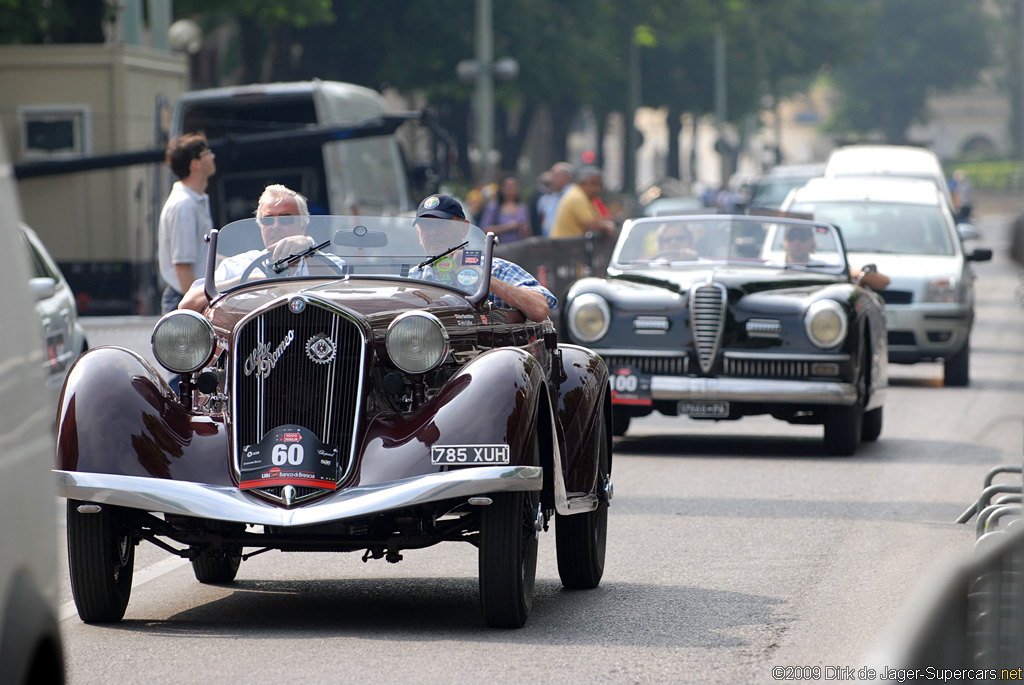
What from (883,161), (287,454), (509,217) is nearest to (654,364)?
(287,454)

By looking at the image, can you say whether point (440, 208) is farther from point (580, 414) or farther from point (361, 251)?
point (580, 414)

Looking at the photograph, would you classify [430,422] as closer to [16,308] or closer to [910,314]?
[16,308]

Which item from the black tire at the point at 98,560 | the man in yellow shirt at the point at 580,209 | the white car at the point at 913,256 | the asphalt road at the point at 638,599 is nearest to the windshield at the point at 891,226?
the white car at the point at 913,256

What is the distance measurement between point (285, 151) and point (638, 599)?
46.0ft

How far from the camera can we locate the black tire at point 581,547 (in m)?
7.36

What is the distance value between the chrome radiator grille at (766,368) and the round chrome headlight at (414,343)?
5.81m

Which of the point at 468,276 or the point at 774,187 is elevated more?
the point at 468,276

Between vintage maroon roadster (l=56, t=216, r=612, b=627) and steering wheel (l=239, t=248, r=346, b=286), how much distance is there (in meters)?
0.40

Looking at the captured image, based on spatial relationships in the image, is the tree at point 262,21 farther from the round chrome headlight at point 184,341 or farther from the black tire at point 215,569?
the round chrome headlight at point 184,341

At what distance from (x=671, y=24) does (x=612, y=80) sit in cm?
445

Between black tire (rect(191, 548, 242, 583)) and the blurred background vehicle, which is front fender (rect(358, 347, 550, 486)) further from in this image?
the blurred background vehicle

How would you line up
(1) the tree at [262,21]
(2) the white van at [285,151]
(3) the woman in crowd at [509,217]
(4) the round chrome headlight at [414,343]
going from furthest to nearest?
(1) the tree at [262,21], (3) the woman in crowd at [509,217], (2) the white van at [285,151], (4) the round chrome headlight at [414,343]

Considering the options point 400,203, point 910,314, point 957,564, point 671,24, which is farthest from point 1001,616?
point 671,24

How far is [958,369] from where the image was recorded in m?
17.5
